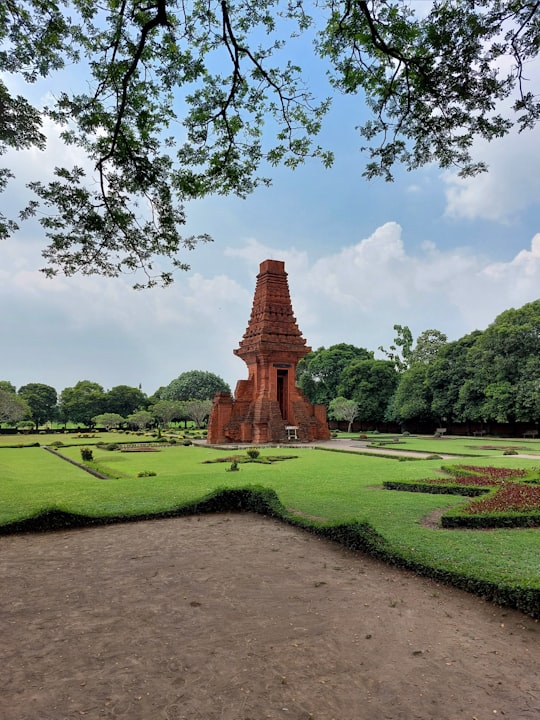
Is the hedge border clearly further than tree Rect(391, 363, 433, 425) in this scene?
No

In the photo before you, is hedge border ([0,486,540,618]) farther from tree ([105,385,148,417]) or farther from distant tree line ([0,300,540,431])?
tree ([105,385,148,417])

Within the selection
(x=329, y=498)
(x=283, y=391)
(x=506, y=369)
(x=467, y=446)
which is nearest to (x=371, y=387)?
(x=506, y=369)

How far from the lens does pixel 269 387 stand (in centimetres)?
3003

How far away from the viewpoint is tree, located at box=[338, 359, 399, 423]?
46.8 metres

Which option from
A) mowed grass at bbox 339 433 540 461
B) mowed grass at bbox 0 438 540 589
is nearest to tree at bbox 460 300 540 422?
mowed grass at bbox 339 433 540 461

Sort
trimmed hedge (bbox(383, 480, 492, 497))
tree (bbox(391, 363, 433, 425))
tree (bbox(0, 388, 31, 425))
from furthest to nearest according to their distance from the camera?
1. tree (bbox(0, 388, 31, 425))
2. tree (bbox(391, 363, 433, 425))
3. trimmed hedge (bbox(383, 480, 492, 497))

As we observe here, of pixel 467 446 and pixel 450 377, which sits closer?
pixel 467 446

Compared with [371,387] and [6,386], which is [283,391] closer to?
[371,387]

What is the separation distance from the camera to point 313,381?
54875mm

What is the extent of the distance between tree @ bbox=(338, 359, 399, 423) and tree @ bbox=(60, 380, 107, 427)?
31.8 metres

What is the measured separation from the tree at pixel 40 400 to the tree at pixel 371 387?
132 feet

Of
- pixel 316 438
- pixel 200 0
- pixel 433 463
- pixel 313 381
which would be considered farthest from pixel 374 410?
pixel 200 0

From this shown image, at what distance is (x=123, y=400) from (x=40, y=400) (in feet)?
35.1

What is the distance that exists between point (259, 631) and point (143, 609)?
4.03ft
